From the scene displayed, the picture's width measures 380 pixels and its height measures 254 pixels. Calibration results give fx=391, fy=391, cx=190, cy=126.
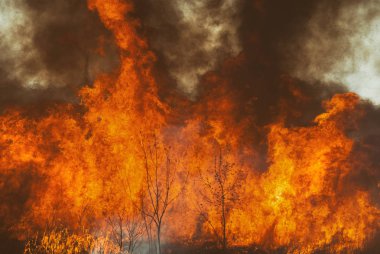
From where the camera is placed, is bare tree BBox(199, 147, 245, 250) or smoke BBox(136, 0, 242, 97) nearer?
bare tree BBox(199, 147, 245, 250)

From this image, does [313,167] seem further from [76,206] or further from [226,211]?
[76,206]

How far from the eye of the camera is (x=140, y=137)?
23.7 meters

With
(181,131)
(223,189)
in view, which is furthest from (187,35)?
(223,189)

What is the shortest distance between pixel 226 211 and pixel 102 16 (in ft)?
47.9

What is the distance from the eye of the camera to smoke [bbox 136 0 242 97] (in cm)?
2648

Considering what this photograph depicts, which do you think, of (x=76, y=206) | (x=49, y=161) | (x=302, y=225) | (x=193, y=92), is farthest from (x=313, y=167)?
(x=49, y=161)

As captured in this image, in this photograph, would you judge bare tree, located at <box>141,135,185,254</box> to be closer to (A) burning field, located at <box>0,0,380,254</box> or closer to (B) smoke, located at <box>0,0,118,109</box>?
(A) burning field, located at <box>0,0,380,254</box>

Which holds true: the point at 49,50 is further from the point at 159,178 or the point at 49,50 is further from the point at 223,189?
the point at 223,189

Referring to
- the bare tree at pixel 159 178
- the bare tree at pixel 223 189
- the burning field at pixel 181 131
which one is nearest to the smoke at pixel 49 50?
the burning field at pixel 181 131

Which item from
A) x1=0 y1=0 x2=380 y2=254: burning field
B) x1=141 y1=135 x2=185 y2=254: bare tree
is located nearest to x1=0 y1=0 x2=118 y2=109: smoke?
x1=0 y1=0 x2=380 y2=254: burning field

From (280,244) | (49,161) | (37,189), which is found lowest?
(280,244)

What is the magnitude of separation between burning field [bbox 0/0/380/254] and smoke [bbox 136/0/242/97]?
93 mm

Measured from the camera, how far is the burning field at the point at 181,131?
74.9 ft

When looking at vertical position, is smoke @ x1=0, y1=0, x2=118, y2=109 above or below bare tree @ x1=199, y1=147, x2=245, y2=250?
above
